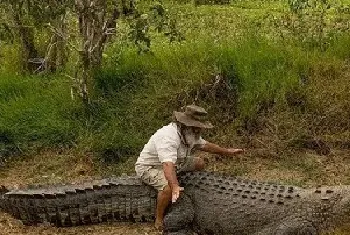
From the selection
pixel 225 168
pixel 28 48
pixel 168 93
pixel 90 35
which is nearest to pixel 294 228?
pixel 225 168

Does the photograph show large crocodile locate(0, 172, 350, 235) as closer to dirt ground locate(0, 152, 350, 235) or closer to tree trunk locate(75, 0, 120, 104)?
dirt ground locate(0, 152, 350, 235)

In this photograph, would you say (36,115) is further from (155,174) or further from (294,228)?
(294,228)

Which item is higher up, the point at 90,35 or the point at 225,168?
the point at 90,35

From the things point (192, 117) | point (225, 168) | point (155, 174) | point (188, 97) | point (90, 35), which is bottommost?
point (225, 168)

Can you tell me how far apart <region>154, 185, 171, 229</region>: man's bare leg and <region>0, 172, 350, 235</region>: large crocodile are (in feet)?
0.24

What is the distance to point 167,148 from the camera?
5477 millimetres

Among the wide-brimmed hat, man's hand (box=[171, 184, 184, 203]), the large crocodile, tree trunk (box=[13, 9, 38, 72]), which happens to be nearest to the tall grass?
tree trunk (box=[13, 9, 38, 72])

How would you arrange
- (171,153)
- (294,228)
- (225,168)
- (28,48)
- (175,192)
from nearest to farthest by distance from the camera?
(294,228) → (175,192) → (171,153) → (225,168) → (28,48)

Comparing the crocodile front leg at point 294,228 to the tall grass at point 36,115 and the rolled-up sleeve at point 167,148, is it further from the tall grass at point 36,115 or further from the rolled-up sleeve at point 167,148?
the tall grass at point 36,115

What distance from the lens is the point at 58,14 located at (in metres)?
7.47

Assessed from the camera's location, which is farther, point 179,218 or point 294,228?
point 179,218

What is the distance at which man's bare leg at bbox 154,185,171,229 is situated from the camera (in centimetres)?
553

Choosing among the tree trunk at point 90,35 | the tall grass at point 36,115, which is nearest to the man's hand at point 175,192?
the tall grass at point 36,115

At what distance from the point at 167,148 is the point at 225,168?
A: 4.89 ft
